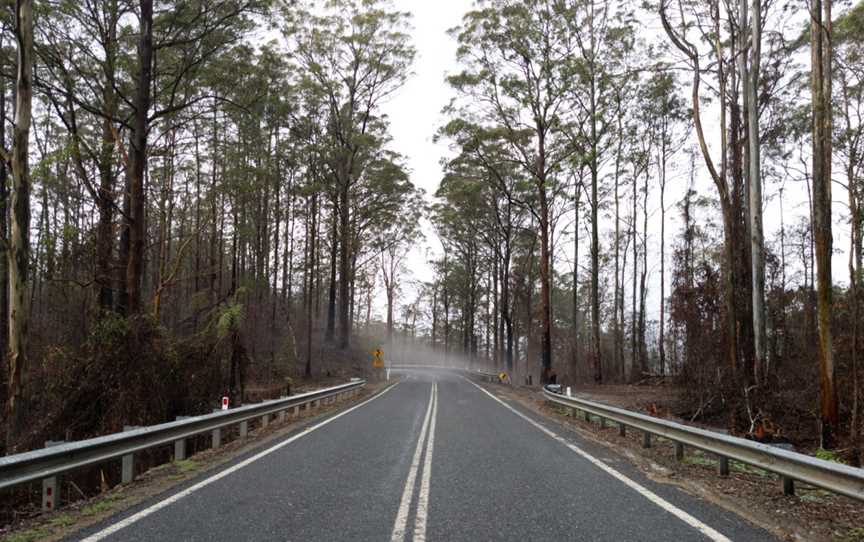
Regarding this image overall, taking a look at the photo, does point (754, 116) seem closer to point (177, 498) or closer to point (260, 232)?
point (177, 498)

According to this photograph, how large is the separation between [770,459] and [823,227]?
6687 millimetres

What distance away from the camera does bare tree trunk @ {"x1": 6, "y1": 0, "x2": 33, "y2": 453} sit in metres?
9.04

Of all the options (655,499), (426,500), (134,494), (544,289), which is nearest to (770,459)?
(655,499)

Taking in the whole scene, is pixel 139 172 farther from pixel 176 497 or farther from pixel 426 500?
pixel 426 500

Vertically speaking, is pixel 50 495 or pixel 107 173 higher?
pixel 107 173

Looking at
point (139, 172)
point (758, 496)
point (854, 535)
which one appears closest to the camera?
point (854, 535)

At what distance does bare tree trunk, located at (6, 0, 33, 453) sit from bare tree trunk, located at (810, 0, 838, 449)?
47.0 feet

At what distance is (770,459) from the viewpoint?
5945 millimetres

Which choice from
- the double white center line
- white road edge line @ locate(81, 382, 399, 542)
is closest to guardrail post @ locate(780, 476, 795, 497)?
the double white center line

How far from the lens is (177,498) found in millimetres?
5723

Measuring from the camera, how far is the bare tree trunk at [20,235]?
904 cm

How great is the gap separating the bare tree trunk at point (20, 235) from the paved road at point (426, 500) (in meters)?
4.24

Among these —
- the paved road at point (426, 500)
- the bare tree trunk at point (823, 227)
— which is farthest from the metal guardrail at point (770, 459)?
the bare tree trunk at point (823, 227)

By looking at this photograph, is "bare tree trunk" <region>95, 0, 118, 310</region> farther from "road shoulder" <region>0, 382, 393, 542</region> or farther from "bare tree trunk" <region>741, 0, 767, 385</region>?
"bare tree trunk" <region>741, 0, 767, 385</region>
